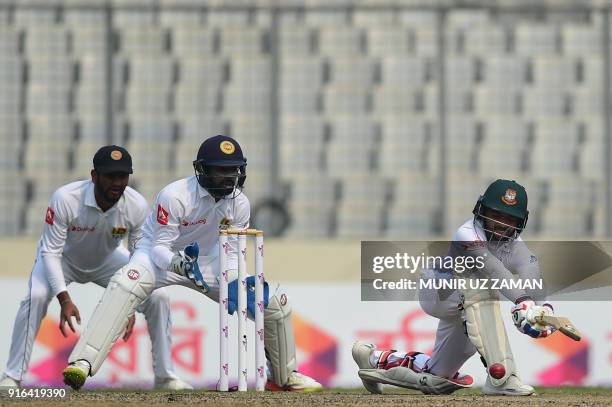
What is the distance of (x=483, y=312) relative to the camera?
7902 mm

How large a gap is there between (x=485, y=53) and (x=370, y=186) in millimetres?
2354

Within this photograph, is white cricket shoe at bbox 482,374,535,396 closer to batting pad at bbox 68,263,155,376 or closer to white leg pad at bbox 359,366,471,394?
white leg pad at bbox 359,366,471,394

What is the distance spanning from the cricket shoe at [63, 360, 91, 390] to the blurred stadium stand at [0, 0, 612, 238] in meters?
6.32

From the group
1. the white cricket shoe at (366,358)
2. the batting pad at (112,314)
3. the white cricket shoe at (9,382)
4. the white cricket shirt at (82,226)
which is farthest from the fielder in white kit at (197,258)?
the white cricket shoe at (9,382)

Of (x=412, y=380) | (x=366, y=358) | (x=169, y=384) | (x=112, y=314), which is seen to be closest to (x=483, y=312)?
(x=412, y=380)

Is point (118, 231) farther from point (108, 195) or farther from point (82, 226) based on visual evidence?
point (108, 195)

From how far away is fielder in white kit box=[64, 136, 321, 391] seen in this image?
8172 millimetres

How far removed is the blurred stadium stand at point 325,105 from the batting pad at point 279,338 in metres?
5.72

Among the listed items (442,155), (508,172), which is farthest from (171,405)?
(508,172)

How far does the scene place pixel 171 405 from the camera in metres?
7.13

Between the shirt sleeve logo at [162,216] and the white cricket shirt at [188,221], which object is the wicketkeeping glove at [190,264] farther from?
the shirt sleeve logo at [162,216]

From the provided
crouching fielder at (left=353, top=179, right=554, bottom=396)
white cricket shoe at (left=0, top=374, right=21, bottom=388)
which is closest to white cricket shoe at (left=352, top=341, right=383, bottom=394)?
crouching fielder at (left=353, top=179, right=554, bottom=396)

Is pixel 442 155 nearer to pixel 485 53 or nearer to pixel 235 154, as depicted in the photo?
pixel 485 53

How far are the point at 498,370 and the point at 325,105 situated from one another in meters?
7.71
